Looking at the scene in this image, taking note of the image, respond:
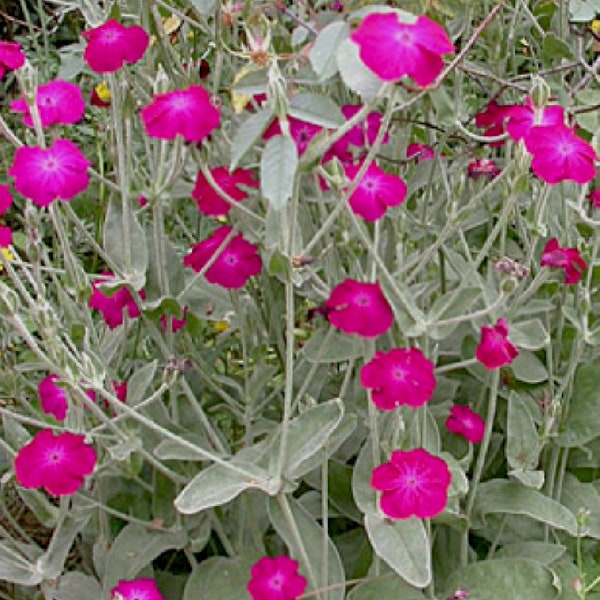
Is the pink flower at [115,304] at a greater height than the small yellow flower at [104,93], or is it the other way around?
the small yellow flower at [104,93]

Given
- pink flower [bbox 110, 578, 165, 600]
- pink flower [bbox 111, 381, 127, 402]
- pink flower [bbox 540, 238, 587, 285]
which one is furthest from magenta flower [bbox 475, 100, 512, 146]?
pink flower [bbox 110, 578, 165, 600]

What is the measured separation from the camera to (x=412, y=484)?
1.05 meters

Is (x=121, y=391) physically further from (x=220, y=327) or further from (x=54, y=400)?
(x=220, y=327)

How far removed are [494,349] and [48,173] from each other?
0.46m

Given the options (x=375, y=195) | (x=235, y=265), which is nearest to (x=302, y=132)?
(x=375, y=195)

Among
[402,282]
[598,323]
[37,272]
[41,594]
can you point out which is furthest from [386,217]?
[41,594]

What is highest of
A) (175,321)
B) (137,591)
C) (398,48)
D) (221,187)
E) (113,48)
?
(398,48)

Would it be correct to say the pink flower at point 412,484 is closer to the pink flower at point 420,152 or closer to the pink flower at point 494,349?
the pink flower at point 494,349

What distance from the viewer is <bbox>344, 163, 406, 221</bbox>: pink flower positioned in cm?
103

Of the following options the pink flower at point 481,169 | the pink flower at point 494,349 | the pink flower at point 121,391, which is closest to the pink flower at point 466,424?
the pink flower at point 494,349

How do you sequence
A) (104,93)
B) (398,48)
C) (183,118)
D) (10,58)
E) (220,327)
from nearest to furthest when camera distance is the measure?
(398,48) < (183,118) < (10,58) < (104,93) < (220,327)

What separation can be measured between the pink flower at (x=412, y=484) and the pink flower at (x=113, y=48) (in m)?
0.46

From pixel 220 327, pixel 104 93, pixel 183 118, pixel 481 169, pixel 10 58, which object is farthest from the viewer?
pixel 220 327

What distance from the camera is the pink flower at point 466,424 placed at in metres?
1.22
